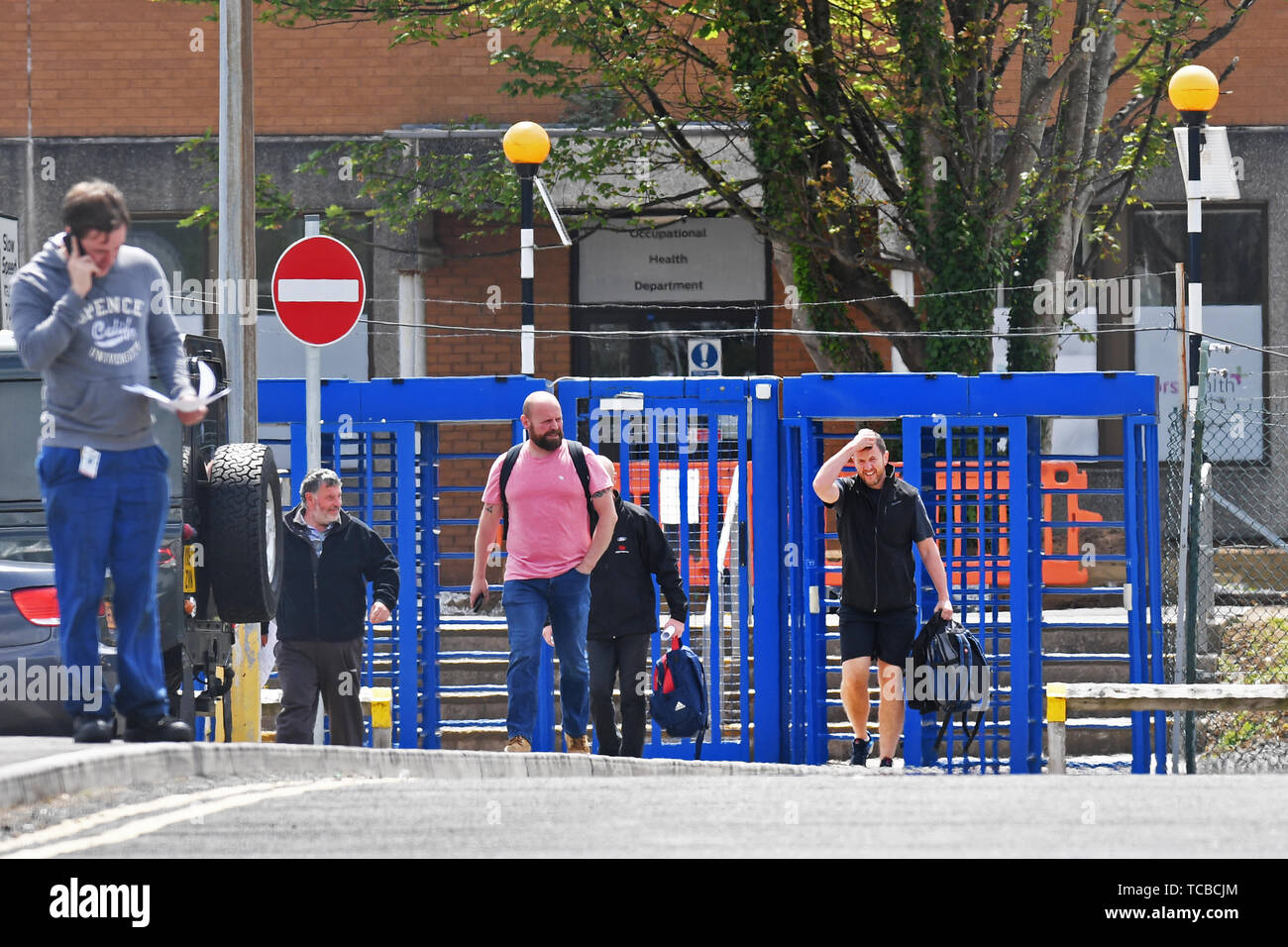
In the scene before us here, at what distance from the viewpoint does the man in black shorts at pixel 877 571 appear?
10586 millimetres

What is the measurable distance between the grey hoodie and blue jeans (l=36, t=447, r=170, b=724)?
0.29 ft

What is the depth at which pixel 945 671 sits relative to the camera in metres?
10.5

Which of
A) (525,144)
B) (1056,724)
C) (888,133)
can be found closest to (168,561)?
(1056,724)

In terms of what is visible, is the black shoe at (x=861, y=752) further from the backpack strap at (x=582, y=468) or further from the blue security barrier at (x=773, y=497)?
the backpack strap at (x=582, y=468)

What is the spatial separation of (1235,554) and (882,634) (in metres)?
7.47

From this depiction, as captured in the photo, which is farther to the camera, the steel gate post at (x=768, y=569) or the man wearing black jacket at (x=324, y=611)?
the steel gate post at (x=768, y=569)

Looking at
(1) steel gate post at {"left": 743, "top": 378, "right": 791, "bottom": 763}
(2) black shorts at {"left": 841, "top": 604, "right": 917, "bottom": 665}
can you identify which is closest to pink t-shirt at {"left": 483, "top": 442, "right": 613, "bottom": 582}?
(2) black shorts at {"left": 841, "top": 604, "right": 917, "bottom": 665}

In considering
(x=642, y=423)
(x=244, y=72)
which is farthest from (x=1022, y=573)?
(x=244, y=72)

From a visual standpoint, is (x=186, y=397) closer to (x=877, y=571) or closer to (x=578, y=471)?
(x=578, y=471)

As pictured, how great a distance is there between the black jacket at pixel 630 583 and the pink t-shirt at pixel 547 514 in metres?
0.67

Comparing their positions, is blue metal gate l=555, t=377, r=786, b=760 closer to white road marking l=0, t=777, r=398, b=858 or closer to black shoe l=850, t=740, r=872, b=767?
black shoe l=850, t=740, r=872, b=767

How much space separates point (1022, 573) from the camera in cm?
1155

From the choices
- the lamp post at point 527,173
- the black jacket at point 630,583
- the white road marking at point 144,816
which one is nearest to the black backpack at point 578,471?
the black jacket at point 630,583
